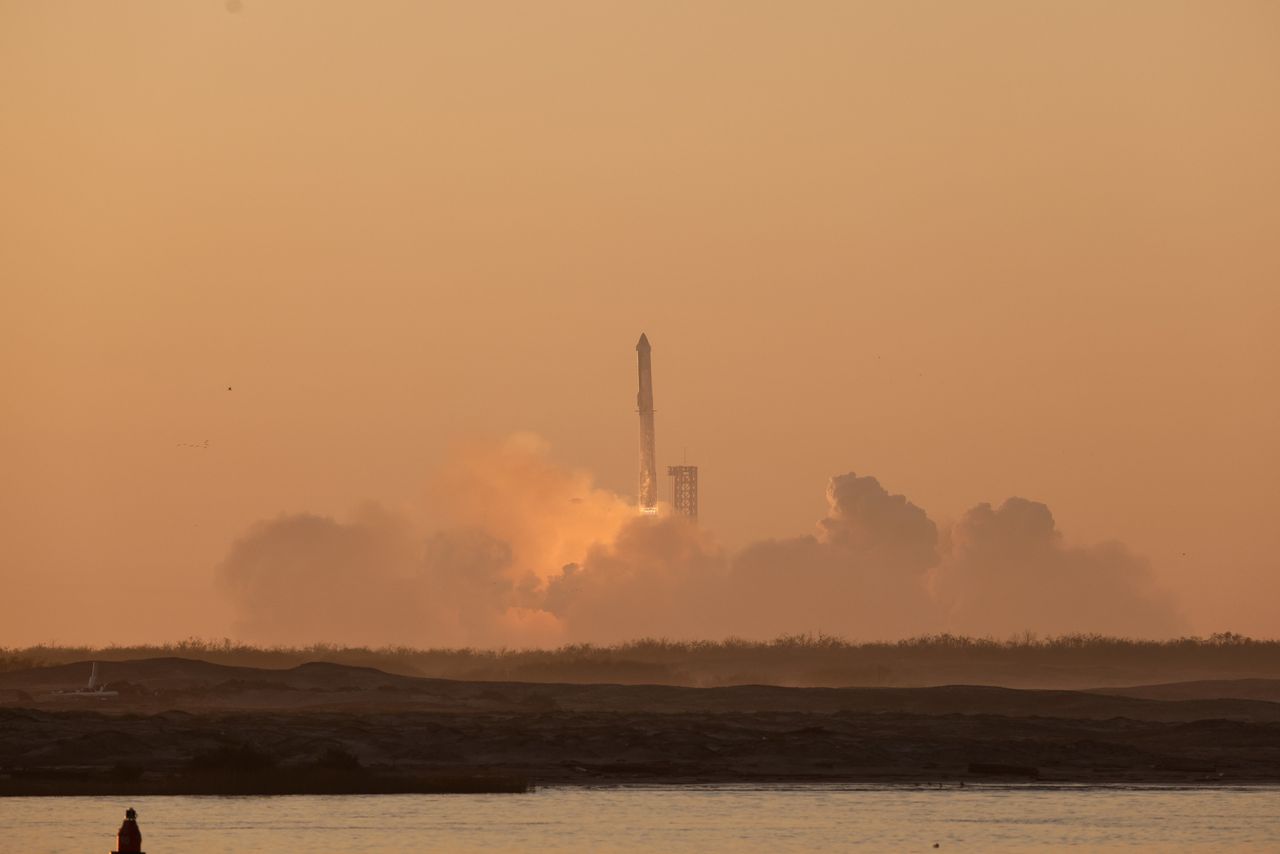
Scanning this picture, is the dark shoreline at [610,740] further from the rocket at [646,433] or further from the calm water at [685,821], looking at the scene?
the rocket at [646,433]

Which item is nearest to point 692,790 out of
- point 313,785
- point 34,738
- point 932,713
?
point 313,785

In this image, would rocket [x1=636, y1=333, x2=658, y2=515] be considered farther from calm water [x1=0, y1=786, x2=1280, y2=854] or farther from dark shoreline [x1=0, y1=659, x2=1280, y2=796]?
calm water [x1=0, y1=786, x2=1280, y2=854]

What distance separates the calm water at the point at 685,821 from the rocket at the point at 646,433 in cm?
8186

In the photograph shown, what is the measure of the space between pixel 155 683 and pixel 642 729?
33901 mm

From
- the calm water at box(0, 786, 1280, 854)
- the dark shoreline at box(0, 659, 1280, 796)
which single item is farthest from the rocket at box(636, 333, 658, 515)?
the calm water at box(0, 786, 1280, 854)

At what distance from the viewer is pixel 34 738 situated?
82.6 meters

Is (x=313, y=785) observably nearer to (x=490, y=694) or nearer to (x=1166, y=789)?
(x=1166, y=789)

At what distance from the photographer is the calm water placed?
6028 centimetres

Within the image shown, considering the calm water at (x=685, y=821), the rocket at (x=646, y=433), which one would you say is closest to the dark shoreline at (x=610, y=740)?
the calm water at (x=685, y=821)

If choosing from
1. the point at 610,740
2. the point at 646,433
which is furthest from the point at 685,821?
the point at 646,433

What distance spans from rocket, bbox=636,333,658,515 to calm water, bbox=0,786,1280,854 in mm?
81857

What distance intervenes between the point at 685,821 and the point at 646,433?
92697 millimetres

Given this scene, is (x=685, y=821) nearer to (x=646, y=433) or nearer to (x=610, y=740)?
(x=610, y=740)

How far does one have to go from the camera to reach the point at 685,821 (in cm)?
6519
